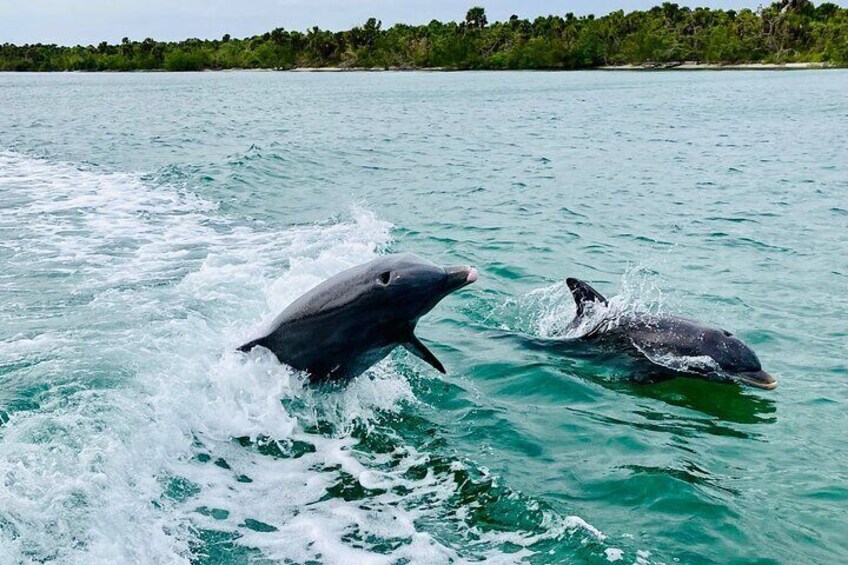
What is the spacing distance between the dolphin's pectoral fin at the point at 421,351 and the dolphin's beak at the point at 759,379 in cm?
331

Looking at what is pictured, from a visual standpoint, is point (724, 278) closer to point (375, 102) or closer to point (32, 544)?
point (32, 544)

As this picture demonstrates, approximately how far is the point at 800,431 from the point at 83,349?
6.52m

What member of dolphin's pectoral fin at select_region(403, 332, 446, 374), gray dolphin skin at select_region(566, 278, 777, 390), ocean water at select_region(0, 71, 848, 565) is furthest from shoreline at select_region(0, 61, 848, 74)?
dolphin's pectoral fin at select_region(403, 332, 446, 374)

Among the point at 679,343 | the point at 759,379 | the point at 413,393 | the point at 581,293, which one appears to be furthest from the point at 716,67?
the point at 413,393

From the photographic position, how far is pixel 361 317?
261 inches

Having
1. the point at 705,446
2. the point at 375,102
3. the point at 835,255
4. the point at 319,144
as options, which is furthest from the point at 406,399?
the point at 375,102

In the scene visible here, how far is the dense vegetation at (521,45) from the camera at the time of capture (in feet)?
454

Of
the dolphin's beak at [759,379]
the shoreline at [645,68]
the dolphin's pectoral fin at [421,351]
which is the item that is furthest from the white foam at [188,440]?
the shoreline at [645,68]

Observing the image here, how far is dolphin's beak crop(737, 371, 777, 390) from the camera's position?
25.9 feet

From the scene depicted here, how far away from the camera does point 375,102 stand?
198 feet

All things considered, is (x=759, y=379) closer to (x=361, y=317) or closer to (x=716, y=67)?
(x=361, y=317)

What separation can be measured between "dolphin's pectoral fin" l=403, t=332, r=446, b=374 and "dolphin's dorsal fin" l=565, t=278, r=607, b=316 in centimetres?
311

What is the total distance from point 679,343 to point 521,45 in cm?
15836

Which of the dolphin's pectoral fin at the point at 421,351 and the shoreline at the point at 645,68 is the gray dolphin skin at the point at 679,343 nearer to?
the dolphin's pectoral fin at the point at 421,351
